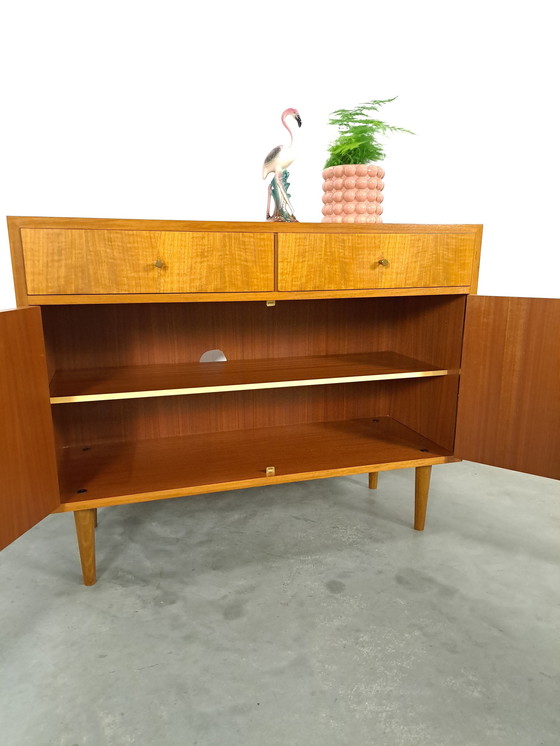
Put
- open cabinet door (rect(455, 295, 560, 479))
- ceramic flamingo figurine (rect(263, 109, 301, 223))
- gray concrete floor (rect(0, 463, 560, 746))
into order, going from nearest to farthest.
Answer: gray concrete floor (rect(0, 463, 560, 746)) < open cabinet door (rect(455, 295, 560, 479)) < ceramic flamingo figurine (rect(263, 109, 301, 223))

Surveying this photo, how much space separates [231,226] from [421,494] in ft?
3.65

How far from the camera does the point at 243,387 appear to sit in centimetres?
150

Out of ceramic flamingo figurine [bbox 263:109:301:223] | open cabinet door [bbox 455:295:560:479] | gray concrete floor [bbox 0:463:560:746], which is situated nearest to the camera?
gray concrete floor [bbox 0:463:560:746]

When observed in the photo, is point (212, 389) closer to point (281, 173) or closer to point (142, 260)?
point (142, 260)

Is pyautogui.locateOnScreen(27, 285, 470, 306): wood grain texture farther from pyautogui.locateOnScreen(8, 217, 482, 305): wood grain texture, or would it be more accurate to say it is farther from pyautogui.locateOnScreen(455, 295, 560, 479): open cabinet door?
pyautogui.locateOnScreen(455, 295, 560, 479): open cabinet door

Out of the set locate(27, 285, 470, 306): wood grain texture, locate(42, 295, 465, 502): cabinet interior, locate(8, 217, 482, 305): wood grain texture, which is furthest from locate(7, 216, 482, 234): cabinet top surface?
locate(42, 295, 465, 502): cabinet interior

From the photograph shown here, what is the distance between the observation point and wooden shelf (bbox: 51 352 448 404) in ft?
4.68

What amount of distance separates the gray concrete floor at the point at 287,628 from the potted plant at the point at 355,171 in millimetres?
1110

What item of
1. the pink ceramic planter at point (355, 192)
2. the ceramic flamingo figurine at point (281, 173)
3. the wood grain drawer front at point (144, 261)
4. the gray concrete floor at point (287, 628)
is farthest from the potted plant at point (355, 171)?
the gray concrete floor at point (287, 628)

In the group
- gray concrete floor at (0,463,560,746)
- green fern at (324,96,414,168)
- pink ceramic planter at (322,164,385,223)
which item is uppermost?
green fern at (324,96,414,168)

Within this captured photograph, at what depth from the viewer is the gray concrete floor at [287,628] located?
1.07m

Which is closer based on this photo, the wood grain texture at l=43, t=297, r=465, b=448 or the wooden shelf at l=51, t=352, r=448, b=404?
the wooden shelf at l=51, t=352, r=448, b=404

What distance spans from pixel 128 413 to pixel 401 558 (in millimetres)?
1077

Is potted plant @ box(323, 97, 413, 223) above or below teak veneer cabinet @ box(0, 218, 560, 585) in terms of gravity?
above
